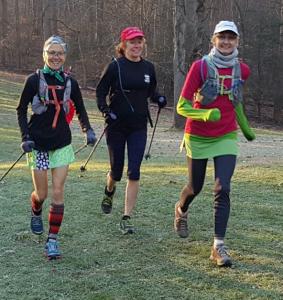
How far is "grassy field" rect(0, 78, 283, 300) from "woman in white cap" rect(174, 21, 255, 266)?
408 mm

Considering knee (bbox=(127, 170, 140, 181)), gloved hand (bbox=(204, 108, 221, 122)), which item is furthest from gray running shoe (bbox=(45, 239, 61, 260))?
gloved hand (bbox=(204, 108, 221, 122))

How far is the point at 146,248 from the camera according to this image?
5754 millimetres

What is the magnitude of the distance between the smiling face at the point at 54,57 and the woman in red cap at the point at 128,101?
2.86 feet

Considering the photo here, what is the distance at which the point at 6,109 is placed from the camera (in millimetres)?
28359

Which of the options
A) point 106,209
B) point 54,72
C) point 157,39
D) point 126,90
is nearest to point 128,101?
point 126,90

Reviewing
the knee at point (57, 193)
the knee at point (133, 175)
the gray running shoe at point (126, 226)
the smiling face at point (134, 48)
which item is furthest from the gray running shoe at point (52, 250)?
the smiling face at point (134, 48)

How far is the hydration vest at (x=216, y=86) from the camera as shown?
530 cm

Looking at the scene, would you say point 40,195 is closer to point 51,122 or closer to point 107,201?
point 51,122

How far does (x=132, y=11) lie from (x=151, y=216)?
34.7 meters

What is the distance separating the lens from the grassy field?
182 inches

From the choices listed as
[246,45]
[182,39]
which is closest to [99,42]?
[246,45]

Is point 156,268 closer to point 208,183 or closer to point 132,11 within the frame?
point 208,183

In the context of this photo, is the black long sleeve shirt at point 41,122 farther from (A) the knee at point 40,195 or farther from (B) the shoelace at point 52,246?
(B) the shoelace at point 52,246

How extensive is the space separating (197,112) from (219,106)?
0.86ft
